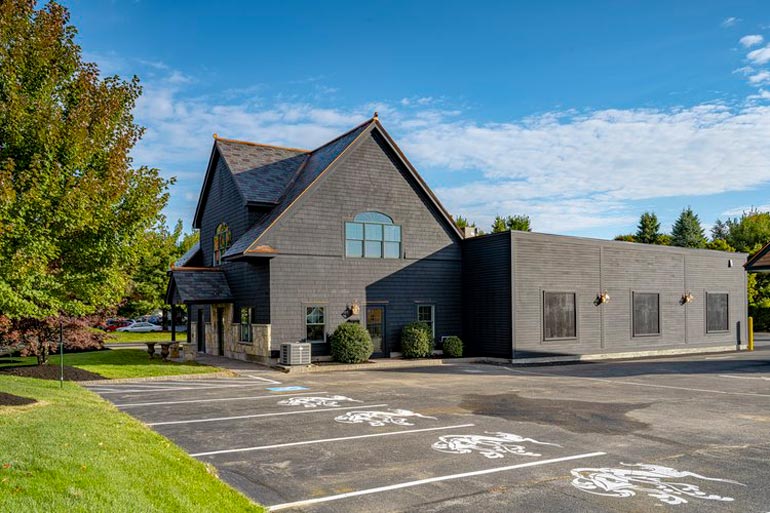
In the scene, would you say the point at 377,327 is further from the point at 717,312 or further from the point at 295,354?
the point at 717,312

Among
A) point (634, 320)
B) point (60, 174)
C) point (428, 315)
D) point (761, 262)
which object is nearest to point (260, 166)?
point (428, 315)

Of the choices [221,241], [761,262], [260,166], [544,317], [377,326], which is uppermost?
[260,166]

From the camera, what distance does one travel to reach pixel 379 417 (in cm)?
1242

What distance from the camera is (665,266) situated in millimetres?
30359

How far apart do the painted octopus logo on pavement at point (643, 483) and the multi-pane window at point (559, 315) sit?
17655mm

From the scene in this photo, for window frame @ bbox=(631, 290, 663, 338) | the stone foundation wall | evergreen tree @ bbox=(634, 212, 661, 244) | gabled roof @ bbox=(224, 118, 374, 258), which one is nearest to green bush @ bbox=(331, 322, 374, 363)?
the stone foundation wall

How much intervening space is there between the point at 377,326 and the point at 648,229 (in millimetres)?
45997

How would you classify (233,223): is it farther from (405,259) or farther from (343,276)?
(405,259)

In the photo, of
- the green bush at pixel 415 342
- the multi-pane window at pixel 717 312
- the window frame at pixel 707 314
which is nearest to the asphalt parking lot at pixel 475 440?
the green bush at pixel 415 342

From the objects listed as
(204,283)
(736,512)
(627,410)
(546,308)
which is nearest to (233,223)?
(204,283)

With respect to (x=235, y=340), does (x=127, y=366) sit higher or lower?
lower

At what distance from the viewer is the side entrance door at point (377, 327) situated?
82.7 feet

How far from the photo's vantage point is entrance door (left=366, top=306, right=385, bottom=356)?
82.7ft

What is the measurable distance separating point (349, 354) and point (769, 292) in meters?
40.4
